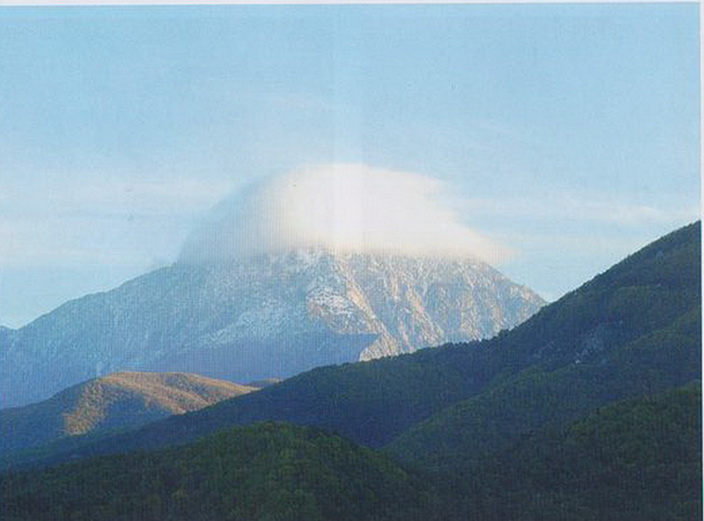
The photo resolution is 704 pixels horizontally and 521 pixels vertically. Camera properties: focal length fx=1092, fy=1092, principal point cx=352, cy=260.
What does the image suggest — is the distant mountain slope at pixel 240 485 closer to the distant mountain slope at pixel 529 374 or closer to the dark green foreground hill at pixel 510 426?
the dark green foreground hill at pixel 510 426

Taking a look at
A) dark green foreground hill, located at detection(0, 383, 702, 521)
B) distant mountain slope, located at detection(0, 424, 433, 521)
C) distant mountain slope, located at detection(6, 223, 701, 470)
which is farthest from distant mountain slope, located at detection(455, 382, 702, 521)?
distant mountain slope, located at detection(6, 223, 701, 470)

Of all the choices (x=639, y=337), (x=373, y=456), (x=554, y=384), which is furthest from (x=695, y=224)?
(x=373, y=456)

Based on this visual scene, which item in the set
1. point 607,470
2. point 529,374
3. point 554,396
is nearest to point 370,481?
point 607,470

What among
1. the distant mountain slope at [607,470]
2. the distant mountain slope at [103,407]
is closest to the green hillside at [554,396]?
the distant mountain slope at [607,470]

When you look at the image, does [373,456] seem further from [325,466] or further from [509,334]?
[509,334]

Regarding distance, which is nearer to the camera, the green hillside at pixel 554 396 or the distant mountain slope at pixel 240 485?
the distant mountain slope at pixel 240 485

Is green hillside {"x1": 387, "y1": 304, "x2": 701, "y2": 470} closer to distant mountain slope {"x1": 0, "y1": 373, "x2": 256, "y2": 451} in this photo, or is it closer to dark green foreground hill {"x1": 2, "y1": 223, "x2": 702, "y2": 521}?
dark green foreground hill {"x1": 2, "y1": 223, "x2": 702, "y2": 521}
